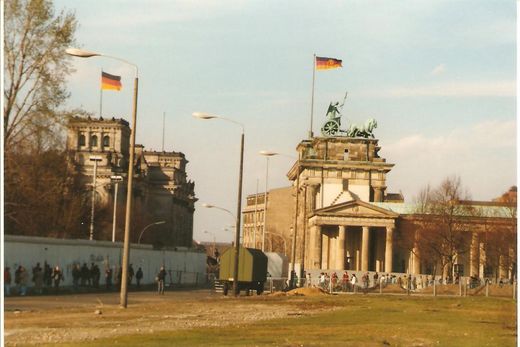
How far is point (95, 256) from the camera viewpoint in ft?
217

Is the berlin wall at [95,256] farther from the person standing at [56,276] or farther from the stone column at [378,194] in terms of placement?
the stone column at [378,194]

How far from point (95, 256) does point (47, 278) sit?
1045cm

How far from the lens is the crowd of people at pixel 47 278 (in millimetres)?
50438

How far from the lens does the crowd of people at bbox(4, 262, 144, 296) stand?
165ft

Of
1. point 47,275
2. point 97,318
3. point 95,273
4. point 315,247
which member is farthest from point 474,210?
point 97,318

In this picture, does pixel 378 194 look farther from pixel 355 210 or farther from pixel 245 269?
pixel 245 269

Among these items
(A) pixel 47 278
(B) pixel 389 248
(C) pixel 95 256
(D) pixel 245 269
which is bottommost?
(A) pixel 47 278

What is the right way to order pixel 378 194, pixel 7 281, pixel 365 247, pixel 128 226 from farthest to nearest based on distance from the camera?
pixel 378 194 → pixel 365 247 → pixel 7 281 → pixel 128 226

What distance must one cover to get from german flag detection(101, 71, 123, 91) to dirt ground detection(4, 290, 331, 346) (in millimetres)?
15853

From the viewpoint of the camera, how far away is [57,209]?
93.7m

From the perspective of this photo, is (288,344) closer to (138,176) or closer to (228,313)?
(228,313)

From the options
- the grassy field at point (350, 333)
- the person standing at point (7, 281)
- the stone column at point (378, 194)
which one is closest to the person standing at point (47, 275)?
the person standing at point (7, 281)

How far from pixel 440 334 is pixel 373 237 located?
129m

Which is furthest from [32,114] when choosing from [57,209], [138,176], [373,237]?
[138,176]
